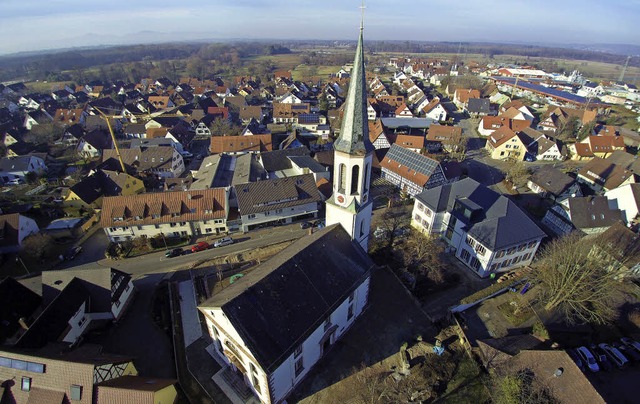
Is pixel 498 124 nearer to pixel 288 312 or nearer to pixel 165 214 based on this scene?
pixel 165 214

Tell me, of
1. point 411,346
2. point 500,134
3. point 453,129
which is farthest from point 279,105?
point 411,346

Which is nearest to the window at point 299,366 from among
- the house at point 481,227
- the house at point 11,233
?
the house at point 481,227

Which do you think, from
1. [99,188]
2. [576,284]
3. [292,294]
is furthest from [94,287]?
[576,284]

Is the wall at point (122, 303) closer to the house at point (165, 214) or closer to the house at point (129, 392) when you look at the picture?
the house at point (165, 214)

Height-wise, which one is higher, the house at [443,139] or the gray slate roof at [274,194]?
the gray slate roof at [274,194]

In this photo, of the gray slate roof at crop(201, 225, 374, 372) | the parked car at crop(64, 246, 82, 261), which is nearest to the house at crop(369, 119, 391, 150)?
the gray slate roof at crop(201, 225, 374, 372)

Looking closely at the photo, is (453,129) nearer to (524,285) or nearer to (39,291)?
(524,285)
